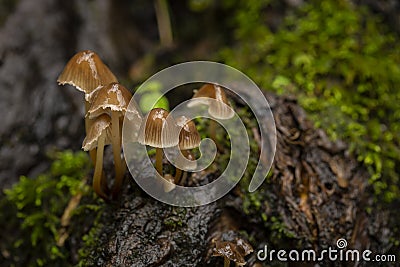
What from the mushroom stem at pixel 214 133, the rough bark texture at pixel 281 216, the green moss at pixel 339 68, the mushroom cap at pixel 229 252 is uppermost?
the green moss at pixel 339 68

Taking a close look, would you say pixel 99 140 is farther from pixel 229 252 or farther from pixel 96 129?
pixel 229 252

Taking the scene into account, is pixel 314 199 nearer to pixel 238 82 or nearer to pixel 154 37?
pixel 238 82

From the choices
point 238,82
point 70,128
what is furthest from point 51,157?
point 238,82

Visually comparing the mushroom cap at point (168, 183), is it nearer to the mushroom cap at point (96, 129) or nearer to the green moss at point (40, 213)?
the mushroom cap at point (96, 129)

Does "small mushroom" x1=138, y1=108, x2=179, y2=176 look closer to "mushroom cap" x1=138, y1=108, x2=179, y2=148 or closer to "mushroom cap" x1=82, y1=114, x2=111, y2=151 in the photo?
"mushroom cap" x1=138, y1=108, x2=179, y2=148

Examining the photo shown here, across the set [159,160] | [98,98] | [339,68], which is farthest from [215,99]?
[339,68]

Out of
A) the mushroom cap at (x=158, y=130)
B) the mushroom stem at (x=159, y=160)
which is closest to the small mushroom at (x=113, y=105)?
the mushroom cap at (x=158, y=130)
